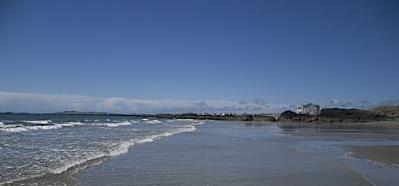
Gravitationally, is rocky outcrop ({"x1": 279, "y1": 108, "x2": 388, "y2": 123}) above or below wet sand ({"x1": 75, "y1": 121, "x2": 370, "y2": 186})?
above

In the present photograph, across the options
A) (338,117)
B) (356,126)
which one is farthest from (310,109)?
(356,126)

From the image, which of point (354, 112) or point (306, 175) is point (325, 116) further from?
point (306, 175)

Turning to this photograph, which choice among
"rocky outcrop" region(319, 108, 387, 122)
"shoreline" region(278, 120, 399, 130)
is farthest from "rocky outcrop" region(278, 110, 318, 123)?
"shoreline" region(278, 120, 399, 130)

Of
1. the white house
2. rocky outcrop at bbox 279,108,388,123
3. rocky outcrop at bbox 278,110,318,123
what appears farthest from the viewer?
the white house

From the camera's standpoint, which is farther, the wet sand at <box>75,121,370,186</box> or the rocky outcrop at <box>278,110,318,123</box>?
the rocky outcrop at <box>278,110,318,123</box>

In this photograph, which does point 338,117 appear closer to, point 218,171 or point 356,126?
point 356,126

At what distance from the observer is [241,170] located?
13484 mm

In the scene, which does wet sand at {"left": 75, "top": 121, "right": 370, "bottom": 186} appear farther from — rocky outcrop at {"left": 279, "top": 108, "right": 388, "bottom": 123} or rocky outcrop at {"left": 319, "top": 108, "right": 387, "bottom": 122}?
rocky outcrop at {"left": 319, "top": 108, "right": 387, "bottom": 122}

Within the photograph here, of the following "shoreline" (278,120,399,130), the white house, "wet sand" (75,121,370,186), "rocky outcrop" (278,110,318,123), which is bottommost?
"wet sand" (75,121,370,186)

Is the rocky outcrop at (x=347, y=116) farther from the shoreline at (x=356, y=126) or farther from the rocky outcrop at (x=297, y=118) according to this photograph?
the shoreline at (x=356, y=126)

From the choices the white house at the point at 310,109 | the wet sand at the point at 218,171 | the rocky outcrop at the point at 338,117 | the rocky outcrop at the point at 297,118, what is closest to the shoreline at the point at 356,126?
the rocky outcrop at the point at 338,117

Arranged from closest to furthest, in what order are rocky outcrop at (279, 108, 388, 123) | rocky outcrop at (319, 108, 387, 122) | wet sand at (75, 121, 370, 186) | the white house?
wet sand at (75, 121, 370, 186), rocky outcrop at (279, 108, 388, 123), rocky outcrop at (319, 108, 387, 122), the white house

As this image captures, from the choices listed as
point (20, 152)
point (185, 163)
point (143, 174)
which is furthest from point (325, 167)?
point (20, 152)

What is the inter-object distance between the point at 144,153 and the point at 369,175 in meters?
8.96
